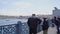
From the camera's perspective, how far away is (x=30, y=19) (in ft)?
23.9

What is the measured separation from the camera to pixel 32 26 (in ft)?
24.0

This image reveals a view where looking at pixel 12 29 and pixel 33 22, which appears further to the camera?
pixel 12 29

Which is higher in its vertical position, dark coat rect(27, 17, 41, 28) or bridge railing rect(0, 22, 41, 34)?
dark coat rect(27, 17, 41, 28)

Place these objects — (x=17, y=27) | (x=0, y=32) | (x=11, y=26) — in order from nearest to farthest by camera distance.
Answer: (x=0, y=32), (x=11, y=26), (x=17, y=27)

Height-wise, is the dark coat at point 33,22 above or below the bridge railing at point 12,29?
above

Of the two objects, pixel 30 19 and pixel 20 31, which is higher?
pixel 30 19

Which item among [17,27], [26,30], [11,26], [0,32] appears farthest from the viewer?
[26,30]

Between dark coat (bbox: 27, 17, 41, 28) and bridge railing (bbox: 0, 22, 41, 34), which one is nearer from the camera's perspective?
bridge railing (bbox: 0, 22, 41, 34)

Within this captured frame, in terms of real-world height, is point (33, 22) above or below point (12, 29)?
above

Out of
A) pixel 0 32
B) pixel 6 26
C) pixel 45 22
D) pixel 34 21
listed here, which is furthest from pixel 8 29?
pixel 45 22

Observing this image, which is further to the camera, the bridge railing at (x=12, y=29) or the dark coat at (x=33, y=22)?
the dark coat at (x=33, y=22)

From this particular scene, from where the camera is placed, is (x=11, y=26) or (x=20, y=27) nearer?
(x=11, y=26)

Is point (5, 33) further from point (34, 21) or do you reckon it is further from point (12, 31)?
point (34, 21)

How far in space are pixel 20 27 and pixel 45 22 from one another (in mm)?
1421
